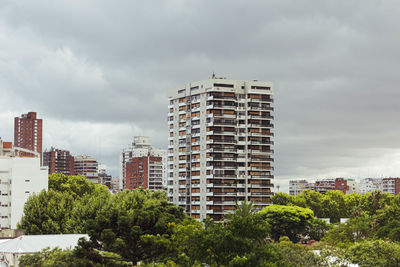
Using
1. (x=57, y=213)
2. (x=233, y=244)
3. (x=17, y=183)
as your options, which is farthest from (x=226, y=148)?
(x=233, y=244)

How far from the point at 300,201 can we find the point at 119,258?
11894 cm

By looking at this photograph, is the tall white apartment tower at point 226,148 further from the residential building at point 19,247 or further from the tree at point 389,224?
the residential building at point 19,247

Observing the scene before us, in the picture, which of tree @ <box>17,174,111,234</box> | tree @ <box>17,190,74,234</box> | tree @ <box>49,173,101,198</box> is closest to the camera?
tree @ <box>17,174,111,234</box>

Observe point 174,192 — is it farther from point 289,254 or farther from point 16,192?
point 289,254

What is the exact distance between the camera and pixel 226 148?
153 meters

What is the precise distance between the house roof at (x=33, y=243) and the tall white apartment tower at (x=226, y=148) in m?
76.5

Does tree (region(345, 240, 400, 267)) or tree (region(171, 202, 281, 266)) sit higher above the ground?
tree (region(171, 202, 281, 266))

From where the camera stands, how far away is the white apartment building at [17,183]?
13025 cm

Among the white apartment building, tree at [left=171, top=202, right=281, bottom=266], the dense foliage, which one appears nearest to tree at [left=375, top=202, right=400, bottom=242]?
the dense foliage

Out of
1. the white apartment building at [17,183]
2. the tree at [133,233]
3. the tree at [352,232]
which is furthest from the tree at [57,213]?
the tree at [352,232]

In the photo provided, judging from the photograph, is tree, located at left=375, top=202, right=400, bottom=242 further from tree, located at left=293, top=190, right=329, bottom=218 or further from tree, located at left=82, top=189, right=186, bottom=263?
tree, located at left=293, top=190, right=329, bottom=218

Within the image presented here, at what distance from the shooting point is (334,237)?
105 m

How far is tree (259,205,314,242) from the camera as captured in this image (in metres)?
132

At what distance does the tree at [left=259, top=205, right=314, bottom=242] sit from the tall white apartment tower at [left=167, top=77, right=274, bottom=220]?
1776 centimetres
